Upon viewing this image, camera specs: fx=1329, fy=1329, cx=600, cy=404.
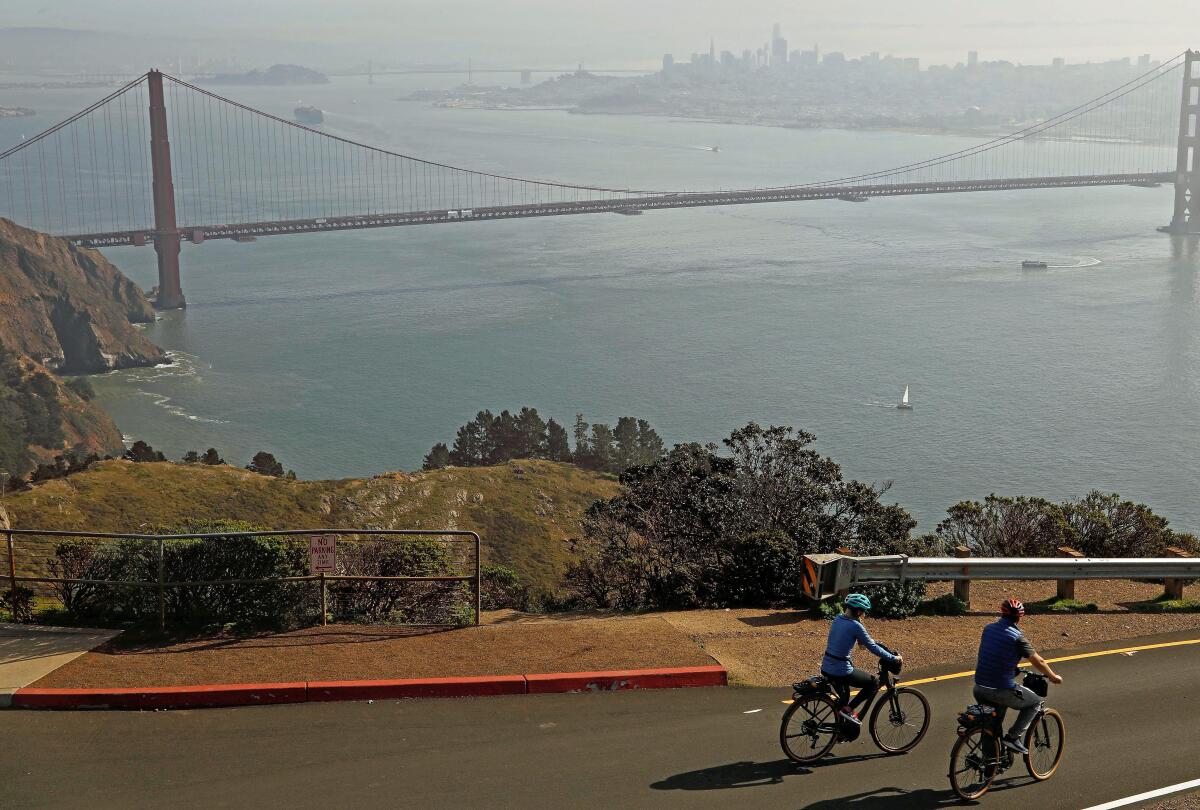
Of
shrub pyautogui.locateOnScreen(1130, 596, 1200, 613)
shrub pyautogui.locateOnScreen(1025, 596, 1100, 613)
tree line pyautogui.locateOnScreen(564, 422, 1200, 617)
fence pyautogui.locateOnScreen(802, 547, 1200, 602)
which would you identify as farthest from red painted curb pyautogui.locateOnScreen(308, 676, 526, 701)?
shrub pyautogui.locateOnScreen(1130, 596, 1200, 613)

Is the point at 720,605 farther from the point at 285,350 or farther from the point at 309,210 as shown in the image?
the point at 309,210

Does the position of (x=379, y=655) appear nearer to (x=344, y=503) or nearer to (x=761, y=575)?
(x=761, y=575)

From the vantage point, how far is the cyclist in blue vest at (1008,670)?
7160 millimetres

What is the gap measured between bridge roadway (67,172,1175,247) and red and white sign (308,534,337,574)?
8472 cm

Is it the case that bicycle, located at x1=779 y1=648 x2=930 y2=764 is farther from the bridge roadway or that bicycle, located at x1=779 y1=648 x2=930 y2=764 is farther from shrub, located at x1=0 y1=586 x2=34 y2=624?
the bridge roadway

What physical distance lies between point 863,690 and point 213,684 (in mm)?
4252

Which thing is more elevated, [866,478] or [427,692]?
[427,692]

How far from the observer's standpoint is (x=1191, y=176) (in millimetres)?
133875

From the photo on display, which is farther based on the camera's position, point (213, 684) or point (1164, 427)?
point (1164, 427)

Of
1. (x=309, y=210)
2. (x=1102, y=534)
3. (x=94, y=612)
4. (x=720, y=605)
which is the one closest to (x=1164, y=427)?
(x=1102, y=534)

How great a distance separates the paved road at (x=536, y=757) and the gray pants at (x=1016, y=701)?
399mm

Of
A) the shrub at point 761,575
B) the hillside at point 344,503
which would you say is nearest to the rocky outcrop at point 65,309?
the hillside at point 344,503

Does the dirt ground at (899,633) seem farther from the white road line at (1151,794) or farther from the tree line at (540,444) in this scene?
the tree line at (540,444)

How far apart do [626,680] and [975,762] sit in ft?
8.67
